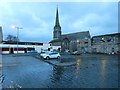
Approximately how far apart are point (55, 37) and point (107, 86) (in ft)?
343

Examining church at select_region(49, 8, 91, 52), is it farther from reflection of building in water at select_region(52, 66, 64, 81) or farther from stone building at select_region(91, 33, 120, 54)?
reflection of building in water at select_region(52, 66, 64, 81)

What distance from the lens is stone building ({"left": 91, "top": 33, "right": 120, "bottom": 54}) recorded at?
68.8 meters

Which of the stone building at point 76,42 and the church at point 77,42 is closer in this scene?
the church at point 77,42

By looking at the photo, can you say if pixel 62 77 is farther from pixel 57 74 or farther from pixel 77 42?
pixel 77 42

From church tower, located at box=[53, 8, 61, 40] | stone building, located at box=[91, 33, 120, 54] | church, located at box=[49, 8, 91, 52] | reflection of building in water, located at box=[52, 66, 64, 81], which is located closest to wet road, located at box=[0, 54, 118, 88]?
reflection of building in water, located at box=[52, 66, 64, 81]

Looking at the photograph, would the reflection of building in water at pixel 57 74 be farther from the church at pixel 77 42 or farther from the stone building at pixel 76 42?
the stone building at pixel 76 42

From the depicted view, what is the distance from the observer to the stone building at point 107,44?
6882 cm

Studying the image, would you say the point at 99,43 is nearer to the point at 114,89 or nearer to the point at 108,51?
the point at 108,51

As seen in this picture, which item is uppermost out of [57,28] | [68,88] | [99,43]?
[57,28]

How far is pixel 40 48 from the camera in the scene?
8188 cm

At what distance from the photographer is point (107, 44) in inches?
2867

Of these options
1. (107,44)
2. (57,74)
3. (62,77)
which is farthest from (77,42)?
(62,77)

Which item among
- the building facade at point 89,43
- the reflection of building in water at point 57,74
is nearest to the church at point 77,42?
the building facade at point 89,43

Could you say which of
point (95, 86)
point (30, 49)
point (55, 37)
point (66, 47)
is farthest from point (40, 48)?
point (95, 86)
